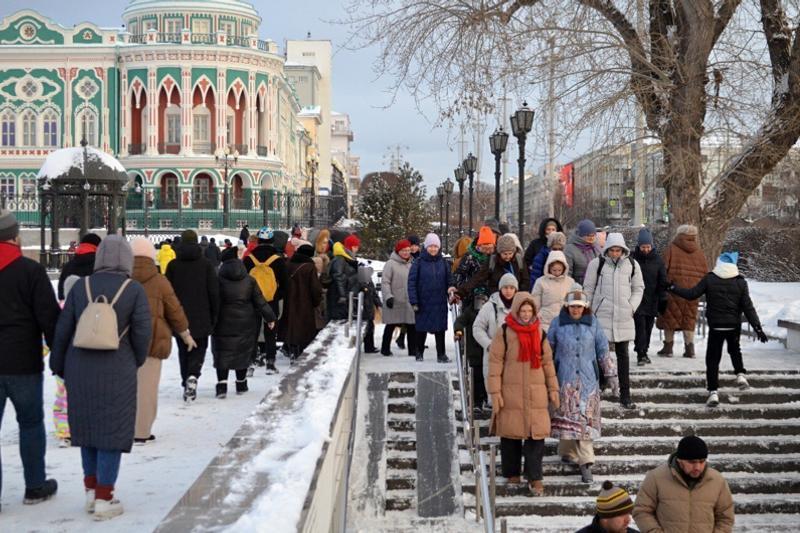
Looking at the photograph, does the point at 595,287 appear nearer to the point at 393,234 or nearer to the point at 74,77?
the point at 393,234

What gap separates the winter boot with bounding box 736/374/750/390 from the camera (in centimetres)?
1176

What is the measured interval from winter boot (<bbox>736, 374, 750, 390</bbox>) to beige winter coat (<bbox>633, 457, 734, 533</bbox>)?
5.51 m

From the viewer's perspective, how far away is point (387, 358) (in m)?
13.0

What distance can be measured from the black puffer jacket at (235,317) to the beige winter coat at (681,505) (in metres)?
5.80

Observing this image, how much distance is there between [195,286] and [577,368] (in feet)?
13.6

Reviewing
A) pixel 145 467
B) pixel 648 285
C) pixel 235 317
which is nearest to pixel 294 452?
pixel 145 467

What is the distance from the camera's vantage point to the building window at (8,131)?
6131 cm

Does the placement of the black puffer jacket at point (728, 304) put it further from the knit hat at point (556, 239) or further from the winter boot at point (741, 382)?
the knit hat at point (556, 239)

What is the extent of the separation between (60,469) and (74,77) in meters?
57.9

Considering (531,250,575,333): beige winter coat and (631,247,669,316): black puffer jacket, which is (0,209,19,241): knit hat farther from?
(631,247,669,316): black puffer jacket

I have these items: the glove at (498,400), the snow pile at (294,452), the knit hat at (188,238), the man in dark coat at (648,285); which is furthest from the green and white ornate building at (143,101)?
the snow pile at (294,452)

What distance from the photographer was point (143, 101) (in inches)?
2427

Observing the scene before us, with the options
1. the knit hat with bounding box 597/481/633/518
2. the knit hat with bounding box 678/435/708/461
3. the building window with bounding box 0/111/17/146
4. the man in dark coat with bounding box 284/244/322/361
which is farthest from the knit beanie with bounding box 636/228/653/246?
the building window with bounding box 0/111/17/146

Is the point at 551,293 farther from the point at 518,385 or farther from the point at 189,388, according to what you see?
the point at 189,388
